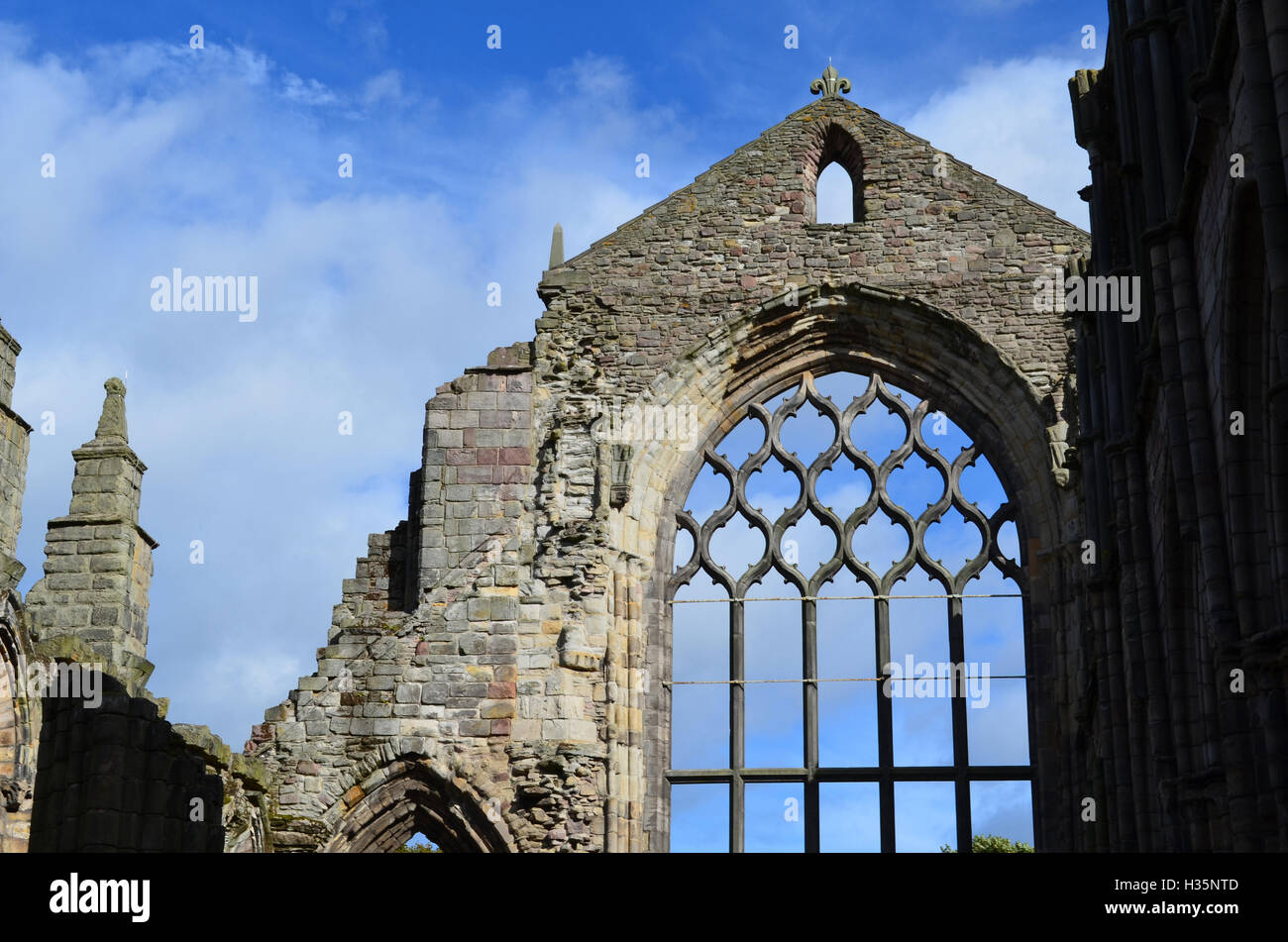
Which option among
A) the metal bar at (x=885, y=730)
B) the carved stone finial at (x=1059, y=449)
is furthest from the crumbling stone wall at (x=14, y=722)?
the carved stone finial at (x=1059, y=449)

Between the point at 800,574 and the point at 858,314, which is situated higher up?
the point at 858,314

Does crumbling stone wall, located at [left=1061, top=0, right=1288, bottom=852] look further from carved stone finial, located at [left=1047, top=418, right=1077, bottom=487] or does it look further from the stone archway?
carved stone finial, located at [left=1047, top=418, right=1077, bottom=487]

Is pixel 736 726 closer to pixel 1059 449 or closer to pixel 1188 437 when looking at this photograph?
pixel 1059 449

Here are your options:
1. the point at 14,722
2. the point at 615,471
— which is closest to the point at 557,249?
the point at 615,471

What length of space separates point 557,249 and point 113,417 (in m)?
4.33

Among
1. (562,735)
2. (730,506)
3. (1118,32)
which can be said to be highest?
(1118,32)

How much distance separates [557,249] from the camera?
17.3m

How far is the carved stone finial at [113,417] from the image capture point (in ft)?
52.7

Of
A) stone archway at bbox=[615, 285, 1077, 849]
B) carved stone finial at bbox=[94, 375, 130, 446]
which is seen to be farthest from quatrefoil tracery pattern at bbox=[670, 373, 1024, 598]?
carved stone finial at bbox=[94, 375, 130, 446]

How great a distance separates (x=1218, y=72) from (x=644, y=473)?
8.61 metres

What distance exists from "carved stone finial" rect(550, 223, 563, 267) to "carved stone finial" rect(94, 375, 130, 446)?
409 cm

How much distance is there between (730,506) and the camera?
16375 mm

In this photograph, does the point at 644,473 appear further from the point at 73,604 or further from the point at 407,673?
the point at 73,604
